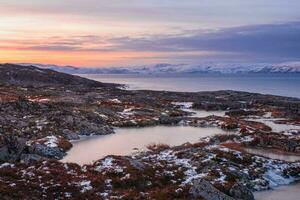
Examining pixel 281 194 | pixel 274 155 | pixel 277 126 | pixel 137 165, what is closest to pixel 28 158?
pixel 137 165

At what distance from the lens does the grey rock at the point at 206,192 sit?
3581 cm

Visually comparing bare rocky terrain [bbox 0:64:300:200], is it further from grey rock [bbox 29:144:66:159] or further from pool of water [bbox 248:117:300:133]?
pool of water [bbox 248:117:300:133]

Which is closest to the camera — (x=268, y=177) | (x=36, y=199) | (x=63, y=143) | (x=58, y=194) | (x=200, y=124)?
(x=36, y=199)

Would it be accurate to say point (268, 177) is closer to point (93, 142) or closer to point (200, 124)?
point (93, 142)

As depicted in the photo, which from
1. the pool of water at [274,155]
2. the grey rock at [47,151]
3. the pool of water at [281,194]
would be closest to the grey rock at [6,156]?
the grey rock at [47,151]

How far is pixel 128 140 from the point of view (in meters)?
70.6

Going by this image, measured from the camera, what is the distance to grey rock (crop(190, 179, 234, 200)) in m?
35.8

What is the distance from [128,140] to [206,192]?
3523 cm

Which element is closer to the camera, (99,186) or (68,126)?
(99,186)

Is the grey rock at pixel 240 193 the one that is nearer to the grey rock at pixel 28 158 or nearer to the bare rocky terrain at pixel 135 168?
the bare rocky terrain at pixel 135 168

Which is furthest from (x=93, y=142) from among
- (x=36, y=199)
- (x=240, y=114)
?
(x=240, y=114)

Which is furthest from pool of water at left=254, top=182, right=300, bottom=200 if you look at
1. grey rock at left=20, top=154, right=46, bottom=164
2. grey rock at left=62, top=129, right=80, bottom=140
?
grey rock at left=62, top=129, right=80, bottom=140

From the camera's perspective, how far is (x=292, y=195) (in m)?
40.5

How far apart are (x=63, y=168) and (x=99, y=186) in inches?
260
